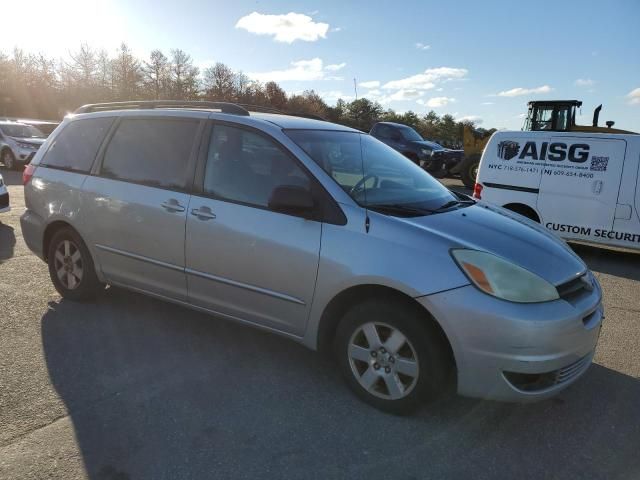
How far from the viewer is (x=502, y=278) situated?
2.65 m

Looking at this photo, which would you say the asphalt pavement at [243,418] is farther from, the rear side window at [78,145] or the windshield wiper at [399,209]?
the rear side window at [78,145]

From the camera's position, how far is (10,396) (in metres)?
2.98

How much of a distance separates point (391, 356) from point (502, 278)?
75cm

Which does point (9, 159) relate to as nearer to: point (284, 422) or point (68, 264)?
point (68, 264)

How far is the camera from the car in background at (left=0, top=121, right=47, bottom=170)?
1593 centimetres

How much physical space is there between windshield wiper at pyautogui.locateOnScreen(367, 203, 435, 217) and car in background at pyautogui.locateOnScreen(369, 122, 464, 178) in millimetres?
15025

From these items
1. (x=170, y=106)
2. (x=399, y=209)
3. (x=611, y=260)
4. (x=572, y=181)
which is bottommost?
(x=611, y=260)

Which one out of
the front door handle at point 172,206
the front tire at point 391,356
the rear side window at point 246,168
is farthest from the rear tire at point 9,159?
the front tire at point 391,356

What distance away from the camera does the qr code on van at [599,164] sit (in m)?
6.90

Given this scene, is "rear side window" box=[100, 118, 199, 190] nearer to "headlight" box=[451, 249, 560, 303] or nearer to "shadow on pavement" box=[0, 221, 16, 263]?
"headlight" box=[451, 249, 560, 303]

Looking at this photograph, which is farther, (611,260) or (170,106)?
(611,260)

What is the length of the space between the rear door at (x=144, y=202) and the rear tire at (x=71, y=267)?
0.74ft

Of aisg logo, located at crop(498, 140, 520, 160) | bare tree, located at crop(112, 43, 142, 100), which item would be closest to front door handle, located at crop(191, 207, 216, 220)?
aisg logo, located at crop(498, 140, 520, 160)

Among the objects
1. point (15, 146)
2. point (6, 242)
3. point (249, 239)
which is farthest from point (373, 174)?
point (15, 146)
